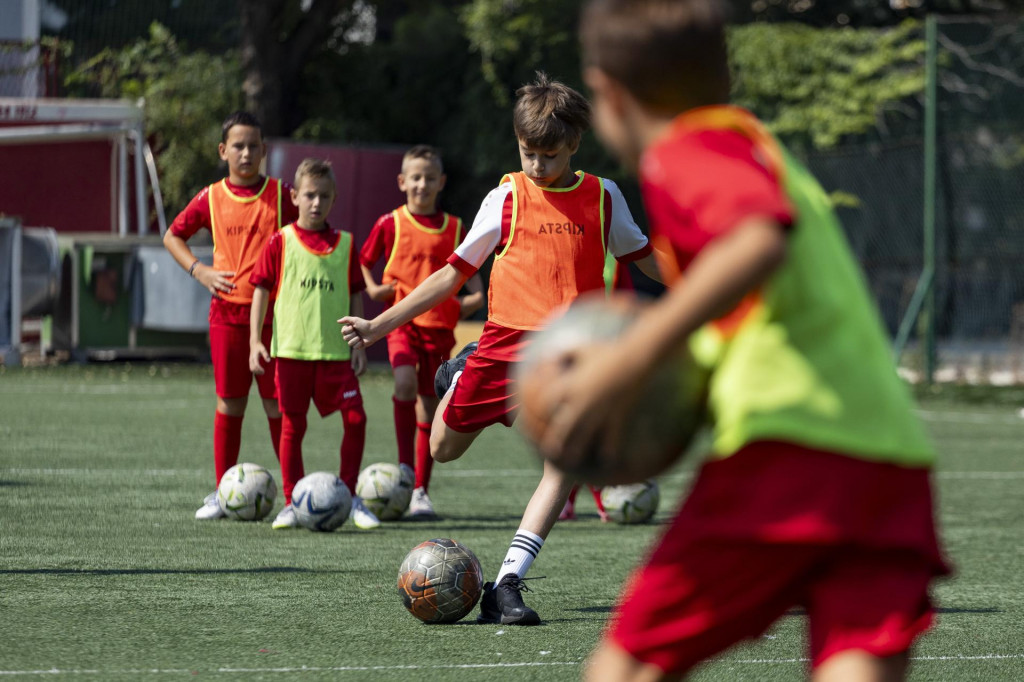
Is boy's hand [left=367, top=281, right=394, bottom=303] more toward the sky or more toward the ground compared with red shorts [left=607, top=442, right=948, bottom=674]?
more toward the ground

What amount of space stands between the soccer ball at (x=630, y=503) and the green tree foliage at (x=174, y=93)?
725 inches

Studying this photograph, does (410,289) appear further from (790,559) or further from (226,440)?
(790,559)

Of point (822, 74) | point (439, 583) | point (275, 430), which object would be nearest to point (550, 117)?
point (439, 583)

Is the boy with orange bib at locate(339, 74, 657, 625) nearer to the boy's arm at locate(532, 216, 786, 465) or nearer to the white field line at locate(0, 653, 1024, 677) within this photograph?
the white field line at locate(0, 653, 1024, 677)

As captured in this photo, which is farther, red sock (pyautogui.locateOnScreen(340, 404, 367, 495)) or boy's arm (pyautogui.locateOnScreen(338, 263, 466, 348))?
red sock (pyautogui.locateOnScreen(340, 404, 367, 495))

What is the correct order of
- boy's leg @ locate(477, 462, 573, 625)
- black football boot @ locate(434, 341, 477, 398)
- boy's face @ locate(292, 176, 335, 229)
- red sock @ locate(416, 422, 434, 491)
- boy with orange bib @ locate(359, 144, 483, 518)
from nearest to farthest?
boy's leg @ locate(477, 462, 573, 625), black football boot @ locate(434, 341, 477, 398), boy's face @ locate(292, 176, 335, 229), red sock @ locate(416, 422, 434, 491), boy with orange bib @ locate(359, 144, 483, 518)

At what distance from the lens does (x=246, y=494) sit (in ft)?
25.1

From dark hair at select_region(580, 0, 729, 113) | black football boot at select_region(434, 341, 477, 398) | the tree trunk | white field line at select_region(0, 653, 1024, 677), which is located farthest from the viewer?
the tree trunk

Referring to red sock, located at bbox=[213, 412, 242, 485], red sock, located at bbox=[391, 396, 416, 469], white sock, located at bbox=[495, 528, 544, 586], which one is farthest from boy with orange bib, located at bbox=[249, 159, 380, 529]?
white sock, located at bbox=[495, 528, 544, 586]

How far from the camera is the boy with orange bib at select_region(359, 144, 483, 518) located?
345 inches

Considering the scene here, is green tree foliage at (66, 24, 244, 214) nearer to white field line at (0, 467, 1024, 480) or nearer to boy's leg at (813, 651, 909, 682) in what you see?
white field line at (0, 467, 1024, 480)

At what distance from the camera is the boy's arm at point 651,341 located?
2250 millimetres

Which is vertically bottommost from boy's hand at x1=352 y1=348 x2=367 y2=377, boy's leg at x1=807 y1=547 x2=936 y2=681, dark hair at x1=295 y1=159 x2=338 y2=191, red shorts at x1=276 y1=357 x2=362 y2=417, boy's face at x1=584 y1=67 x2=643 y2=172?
red shorts at x1=276 y1=357 x2=362 y2=417

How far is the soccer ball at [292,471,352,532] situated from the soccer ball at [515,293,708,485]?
4931 mm
